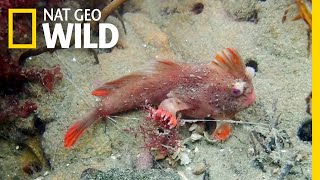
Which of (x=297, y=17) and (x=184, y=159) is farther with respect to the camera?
(x=297, y=17)

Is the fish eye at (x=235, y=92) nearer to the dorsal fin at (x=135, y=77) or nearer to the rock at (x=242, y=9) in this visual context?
the dorsal fin at (x=135, y=77)

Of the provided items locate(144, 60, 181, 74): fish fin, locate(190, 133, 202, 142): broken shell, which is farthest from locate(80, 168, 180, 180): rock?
locate(144, 60, 181, 74): fish fin

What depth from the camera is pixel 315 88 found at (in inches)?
94.8

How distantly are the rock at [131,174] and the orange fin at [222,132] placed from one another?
1.37ft

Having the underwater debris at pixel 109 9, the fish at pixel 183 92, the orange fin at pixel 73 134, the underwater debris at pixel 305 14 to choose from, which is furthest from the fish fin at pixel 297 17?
the orange fin at pixel 73 134

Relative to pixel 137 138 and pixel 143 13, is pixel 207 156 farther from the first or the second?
pixel 143 13

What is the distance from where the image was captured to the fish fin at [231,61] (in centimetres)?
242

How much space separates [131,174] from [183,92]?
672mm

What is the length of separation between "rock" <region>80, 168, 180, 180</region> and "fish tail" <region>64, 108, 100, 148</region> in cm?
32

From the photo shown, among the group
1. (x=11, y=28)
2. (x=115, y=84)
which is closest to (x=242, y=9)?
(x=115, y=84)

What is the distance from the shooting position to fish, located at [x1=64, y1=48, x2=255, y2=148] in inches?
96.0

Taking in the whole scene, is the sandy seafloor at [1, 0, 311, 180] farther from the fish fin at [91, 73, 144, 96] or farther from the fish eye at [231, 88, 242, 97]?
the fish eye at [231, 88, 242, 97]

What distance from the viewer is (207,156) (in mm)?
2443

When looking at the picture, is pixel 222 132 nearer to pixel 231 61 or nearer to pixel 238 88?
pixel 238 88
